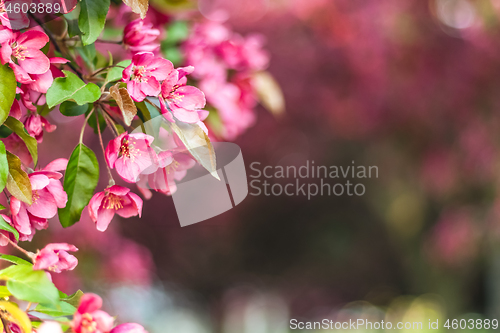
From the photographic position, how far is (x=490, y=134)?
2297 millimetres

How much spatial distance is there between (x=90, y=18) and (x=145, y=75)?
4.5 inches

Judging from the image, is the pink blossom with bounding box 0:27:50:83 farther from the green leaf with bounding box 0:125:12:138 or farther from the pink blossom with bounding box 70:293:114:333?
the pink blossom with bounding box 70:293:114:333

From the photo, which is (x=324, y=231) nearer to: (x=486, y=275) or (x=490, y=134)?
(x=486, y=275)

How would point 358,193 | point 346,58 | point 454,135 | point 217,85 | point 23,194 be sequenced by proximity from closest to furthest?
point 23,194, point 217,85, point 346,58, point 454,135, point 358,193

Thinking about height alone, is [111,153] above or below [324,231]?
below

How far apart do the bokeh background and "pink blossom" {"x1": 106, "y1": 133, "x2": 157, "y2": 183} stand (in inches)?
45.7

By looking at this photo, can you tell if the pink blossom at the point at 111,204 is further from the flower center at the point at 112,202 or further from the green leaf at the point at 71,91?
the green leaf at the point at 71,91

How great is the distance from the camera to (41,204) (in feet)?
1.43

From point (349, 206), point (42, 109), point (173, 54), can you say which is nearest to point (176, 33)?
point (173, 54)

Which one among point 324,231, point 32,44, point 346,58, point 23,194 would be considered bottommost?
point 23,194

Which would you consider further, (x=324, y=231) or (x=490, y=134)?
(x=324, y=231)

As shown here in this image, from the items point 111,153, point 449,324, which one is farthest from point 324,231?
point 111,153

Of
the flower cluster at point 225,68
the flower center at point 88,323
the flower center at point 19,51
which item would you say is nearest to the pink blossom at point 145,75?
the flower center at point 19,51

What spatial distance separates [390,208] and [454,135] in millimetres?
682
